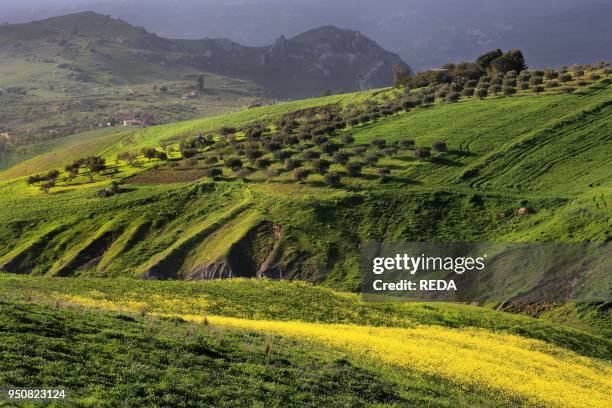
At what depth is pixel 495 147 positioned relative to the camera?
92375mm

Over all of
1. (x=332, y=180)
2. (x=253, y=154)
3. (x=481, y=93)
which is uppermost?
(x=481, y=93)

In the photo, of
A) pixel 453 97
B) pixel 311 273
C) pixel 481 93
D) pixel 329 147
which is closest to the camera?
pixel 311 273

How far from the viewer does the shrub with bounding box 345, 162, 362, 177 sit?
8694cm

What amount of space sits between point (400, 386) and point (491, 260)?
34.8 m

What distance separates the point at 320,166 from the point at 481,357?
56415 mm

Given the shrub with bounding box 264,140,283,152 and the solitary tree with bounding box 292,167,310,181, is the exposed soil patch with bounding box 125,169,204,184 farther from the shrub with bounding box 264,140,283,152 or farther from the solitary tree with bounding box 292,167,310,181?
the solitary tree with bounding box 292,167,310,181

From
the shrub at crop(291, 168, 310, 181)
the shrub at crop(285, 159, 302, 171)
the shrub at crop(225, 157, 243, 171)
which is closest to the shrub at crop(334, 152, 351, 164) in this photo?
the shrub at crop(285, 159, 302, 171)

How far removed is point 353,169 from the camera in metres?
87.6

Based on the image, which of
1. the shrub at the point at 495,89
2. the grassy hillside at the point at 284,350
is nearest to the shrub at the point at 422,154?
the shrub at the point at 495,89

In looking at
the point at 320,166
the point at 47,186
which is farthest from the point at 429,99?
the point at 47,186

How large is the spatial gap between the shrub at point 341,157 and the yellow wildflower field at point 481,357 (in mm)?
50468

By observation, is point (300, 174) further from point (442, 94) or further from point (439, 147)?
point (442, 94)

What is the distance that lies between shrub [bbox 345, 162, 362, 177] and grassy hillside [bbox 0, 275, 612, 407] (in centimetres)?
3703

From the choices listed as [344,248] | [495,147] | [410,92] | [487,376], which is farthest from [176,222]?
[410,92]
